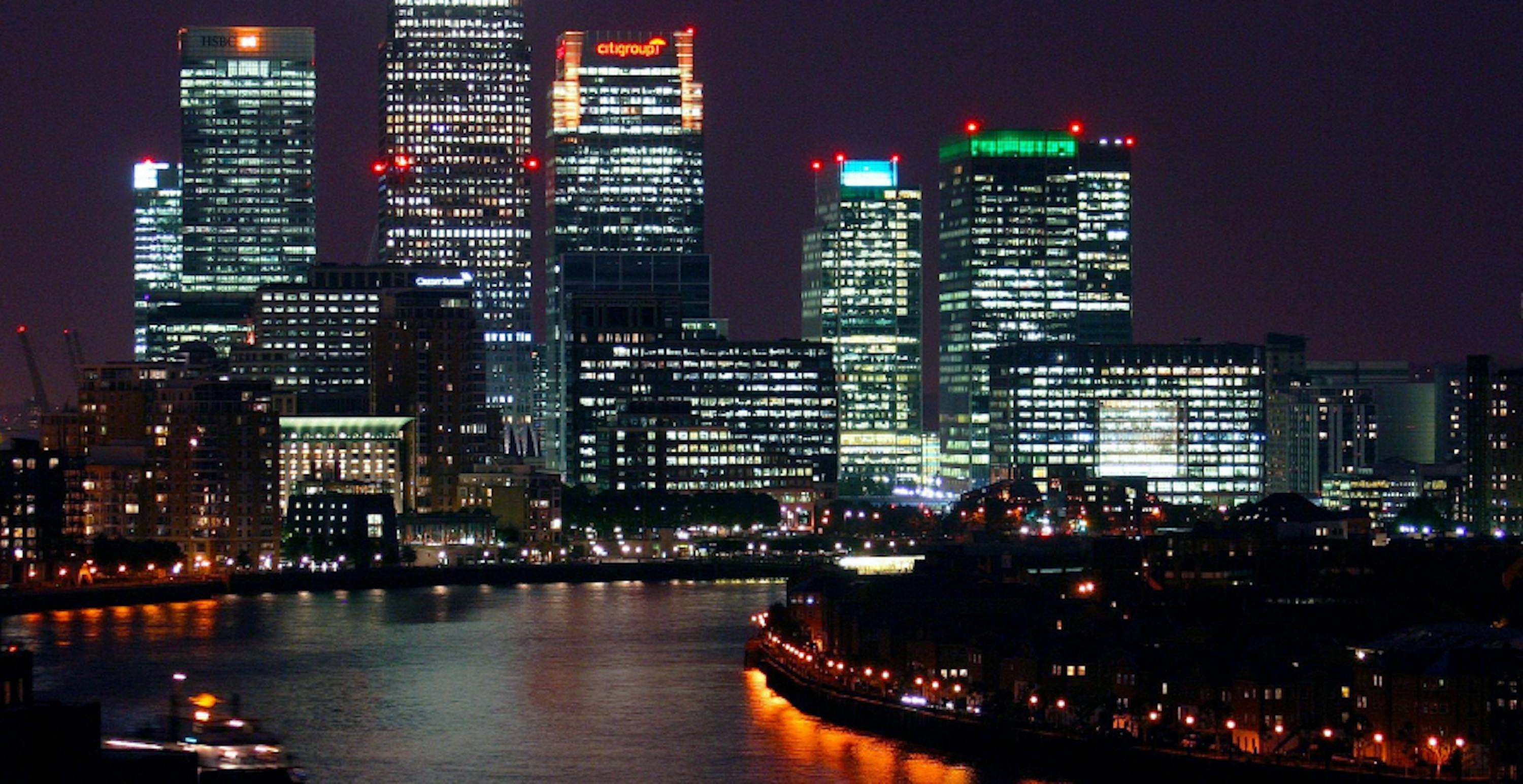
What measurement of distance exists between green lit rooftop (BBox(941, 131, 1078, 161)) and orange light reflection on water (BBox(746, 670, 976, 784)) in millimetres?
121951

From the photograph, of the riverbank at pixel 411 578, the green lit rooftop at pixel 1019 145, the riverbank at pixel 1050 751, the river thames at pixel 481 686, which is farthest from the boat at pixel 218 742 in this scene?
the green lit rooftop at pixel 1019 145

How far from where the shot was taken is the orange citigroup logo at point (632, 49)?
630 feet

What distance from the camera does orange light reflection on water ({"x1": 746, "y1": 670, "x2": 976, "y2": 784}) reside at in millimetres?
59469

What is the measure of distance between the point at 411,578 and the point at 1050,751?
6905cm

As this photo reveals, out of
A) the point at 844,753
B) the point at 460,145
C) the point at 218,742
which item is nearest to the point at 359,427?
the point at 460,145

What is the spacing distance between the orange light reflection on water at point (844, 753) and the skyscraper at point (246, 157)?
12875 centimetres

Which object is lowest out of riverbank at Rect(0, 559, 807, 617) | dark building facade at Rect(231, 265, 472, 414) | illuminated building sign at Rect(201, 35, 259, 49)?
riverbank at Rect(0, 559, 807, 617)

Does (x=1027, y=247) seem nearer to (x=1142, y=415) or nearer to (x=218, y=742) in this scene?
(x=1142, y=415)

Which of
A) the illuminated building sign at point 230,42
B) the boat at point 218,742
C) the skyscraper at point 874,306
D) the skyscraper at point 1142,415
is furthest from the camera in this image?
the skyscraper at point 874,306

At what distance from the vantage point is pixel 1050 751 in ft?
201

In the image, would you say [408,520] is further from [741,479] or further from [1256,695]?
[1256,695]

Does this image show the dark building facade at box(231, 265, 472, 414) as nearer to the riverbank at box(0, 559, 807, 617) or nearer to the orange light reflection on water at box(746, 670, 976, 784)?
the riverbank at box(0, 559, 807, 617)

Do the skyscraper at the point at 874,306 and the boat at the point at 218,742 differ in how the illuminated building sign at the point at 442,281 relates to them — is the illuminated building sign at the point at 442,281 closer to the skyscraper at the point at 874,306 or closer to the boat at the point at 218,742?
the skyscraper at the point at 874,306

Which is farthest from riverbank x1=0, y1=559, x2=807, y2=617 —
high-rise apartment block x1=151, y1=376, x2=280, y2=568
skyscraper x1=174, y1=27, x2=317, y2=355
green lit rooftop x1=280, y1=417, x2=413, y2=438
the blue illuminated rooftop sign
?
skyscraper x1=174, y1=27, x2=317, y2=355
